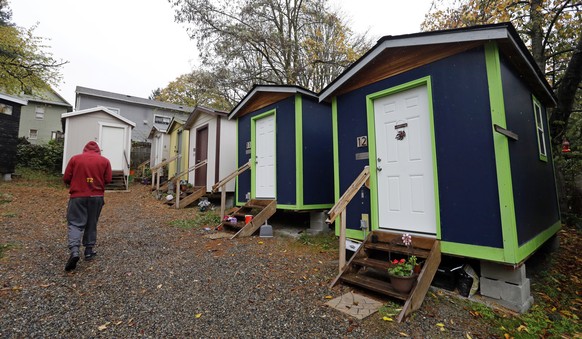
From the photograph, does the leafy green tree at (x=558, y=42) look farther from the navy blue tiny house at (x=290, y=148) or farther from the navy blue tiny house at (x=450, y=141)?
the navy blue tiny house at (x=290, y=148)

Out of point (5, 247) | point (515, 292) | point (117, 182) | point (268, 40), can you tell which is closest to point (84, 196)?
point (5, 247)

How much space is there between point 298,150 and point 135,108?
18543 millimetres

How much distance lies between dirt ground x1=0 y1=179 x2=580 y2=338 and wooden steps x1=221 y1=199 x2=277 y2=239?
0.24 m

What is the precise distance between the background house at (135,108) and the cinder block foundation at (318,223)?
598 inches

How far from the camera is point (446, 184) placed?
10.7 feet

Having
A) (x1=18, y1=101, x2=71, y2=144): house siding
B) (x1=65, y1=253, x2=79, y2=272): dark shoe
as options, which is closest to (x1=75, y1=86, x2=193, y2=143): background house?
(x1=18, y1=101, x2=71, y2=144): house siding

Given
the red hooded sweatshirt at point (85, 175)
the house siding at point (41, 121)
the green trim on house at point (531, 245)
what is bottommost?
the green trim on house at point (531, 245)

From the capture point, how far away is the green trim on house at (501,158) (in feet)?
9.12

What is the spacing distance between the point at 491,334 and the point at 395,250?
3.81ft

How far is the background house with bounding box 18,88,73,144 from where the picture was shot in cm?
1930

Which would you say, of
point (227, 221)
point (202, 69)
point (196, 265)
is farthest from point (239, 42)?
point (196, 265)

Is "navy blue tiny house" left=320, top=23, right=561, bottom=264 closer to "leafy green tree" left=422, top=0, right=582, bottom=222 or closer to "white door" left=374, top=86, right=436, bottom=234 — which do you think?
"white door" left=374, top=86, right=436, bottom=234

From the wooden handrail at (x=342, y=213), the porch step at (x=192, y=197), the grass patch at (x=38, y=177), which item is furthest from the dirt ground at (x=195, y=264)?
the grass patch at (x=38, y=177)

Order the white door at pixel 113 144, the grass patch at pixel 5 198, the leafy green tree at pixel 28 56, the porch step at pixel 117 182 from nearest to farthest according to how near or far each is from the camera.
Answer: the grass patch at pixel 5 198 → the porch step at pixel 117 182 → the white door at pixel 113 144 → the leafy green tree at pixel 28 56
